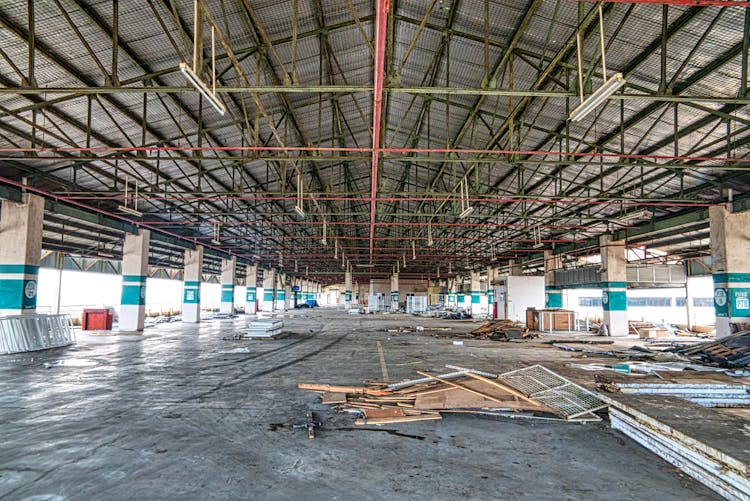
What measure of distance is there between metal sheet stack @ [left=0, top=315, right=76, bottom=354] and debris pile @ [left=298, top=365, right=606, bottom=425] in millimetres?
13196

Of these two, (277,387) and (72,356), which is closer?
(277,387)

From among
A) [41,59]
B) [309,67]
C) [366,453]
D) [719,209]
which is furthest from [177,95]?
[719,209]

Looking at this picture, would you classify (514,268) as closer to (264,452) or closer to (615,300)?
(615,300)

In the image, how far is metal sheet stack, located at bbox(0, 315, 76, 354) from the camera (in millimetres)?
14969

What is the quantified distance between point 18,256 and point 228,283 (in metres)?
24.4

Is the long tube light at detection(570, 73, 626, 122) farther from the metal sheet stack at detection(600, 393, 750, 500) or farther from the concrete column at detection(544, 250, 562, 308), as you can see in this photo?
the concrete column at detection(544, 250, 562, 308)

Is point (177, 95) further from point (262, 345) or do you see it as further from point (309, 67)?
point (262, 345)

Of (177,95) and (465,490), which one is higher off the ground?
(177,95)

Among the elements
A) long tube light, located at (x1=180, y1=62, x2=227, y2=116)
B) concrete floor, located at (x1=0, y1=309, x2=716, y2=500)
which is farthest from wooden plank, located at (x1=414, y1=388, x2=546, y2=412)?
long tube light, located at (x1=180, y1=62, x2=227, y2=116)

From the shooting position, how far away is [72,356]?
47.3 feet

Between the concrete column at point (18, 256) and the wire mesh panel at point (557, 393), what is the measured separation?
18.9m

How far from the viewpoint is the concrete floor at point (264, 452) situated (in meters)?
4.61

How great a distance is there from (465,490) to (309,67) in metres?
13.0

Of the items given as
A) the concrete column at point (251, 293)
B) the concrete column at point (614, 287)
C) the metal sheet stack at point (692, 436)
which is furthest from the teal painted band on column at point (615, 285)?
the concrete column at point (251, 293)
